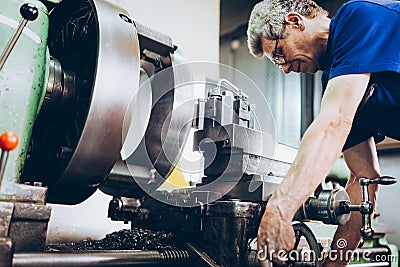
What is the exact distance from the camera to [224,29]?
13.4ft

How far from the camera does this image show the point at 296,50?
4.76 feet

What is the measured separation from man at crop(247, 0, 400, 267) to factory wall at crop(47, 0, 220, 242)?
489 mm

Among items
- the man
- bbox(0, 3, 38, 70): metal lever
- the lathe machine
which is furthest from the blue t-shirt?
bbox(0, 3, 38, 70): metal lever

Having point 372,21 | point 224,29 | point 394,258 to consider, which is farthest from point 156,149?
point 224,29

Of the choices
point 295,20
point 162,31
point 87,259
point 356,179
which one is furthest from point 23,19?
point 162,31

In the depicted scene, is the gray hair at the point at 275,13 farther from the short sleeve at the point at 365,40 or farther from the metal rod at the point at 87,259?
the metal rod at the point at 87,259

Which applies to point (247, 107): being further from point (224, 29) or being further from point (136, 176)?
point (224, 29)

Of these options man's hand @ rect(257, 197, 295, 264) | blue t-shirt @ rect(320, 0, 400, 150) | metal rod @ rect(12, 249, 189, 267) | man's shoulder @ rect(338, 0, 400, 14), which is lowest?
metal rod @ rect(12, 249, 189, 267)

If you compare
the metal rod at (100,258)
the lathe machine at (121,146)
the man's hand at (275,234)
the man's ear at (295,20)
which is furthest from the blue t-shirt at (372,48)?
the metal rod at (100,258)

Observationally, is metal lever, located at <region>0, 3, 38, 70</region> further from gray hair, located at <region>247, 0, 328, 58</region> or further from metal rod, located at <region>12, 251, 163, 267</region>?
gray hair, located at <region>247, 0, 328, 58</region>

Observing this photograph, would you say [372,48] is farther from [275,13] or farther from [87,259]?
[87,259]

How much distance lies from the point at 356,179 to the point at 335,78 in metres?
0.72

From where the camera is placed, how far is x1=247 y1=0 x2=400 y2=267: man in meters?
1.08

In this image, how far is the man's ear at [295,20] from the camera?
142 centimetres
